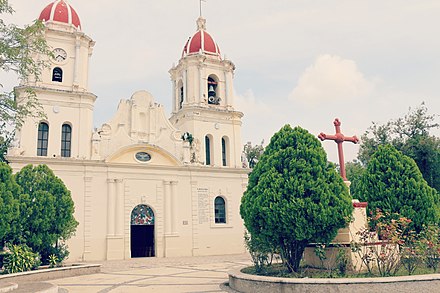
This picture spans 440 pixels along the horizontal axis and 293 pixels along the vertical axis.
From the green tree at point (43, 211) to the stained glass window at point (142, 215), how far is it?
6.77 m

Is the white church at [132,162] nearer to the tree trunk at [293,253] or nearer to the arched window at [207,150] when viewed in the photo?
the arched window at [207,150]

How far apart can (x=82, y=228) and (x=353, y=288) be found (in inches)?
684

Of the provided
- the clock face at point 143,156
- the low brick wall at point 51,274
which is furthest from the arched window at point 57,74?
the low brick wall at point 51,274

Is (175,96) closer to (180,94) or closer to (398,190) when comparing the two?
(180,94)

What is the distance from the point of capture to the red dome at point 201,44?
29.0 m

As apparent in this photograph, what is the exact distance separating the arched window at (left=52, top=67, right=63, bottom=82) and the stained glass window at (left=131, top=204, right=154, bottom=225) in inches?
370

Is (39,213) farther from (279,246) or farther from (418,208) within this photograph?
(418,208)

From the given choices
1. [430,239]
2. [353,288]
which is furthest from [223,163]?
[353,288]

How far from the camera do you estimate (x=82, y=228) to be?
21.6 m

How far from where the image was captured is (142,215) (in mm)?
23672

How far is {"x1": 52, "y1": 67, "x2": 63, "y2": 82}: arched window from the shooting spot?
78.4 ft

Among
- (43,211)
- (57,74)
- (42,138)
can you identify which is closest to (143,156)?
(42,138)

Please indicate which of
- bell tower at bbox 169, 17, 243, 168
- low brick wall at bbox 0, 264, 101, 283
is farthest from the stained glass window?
low brick wall at bbox 0, 264, 101, 283

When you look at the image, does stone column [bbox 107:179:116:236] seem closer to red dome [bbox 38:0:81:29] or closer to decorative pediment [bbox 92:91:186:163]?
decorative pediment [bbox 92:91:186:163]
